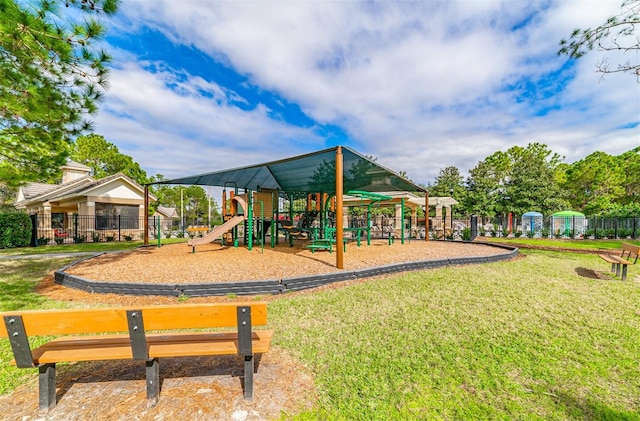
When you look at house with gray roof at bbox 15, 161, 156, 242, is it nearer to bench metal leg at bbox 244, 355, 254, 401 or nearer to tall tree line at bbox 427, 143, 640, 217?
bench metal leg at bbox 244, 355, 254, 401

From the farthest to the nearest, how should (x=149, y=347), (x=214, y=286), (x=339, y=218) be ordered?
(x=339, y=218), (x=214, y=286), (x=149, y=347)

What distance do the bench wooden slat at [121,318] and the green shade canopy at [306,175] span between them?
17.3 feet

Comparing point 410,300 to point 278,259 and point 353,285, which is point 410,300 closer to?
point 353,285

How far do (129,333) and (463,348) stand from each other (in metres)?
3.43

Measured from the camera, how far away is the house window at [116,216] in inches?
819

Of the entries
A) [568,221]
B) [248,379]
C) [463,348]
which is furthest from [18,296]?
[568,221]

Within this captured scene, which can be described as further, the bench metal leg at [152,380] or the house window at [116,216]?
the house window at [116,216]

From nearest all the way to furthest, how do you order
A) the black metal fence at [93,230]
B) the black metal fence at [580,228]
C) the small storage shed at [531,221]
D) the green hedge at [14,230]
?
the green hedge at [14,230]
the black metal fence at [93,230]
the black metal fence at [580,228]
the small storage shed at [531,221]

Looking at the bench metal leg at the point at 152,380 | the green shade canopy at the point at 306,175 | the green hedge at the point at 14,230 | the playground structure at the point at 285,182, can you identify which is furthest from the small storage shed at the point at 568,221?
the green hedge at the point at 14,230

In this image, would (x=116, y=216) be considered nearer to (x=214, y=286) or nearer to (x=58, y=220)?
(x=58, y=220)

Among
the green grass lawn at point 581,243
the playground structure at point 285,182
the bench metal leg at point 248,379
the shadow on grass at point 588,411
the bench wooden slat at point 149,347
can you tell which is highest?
the playground structure at point 285,182

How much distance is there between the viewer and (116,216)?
21547 millimetres

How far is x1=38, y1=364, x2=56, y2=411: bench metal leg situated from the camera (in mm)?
2331

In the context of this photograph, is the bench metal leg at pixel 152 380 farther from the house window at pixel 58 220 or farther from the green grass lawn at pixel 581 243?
the house window at pixel 58 220
